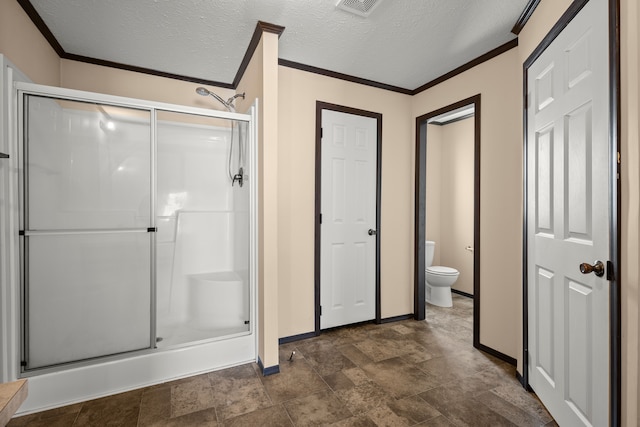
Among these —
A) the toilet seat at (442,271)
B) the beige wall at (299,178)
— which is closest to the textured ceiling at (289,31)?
the beige wall at (299,178)

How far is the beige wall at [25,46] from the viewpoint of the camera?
1766 mm

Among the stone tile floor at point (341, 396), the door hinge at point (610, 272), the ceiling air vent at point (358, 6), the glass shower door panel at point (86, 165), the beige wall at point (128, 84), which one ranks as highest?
the ceiling air vent at point (358, 6)

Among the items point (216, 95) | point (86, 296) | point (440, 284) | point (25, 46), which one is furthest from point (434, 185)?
point (25, 46)

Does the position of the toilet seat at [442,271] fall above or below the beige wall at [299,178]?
below

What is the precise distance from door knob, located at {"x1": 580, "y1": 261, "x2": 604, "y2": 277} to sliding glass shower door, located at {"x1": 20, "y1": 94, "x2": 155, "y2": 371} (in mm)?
2436

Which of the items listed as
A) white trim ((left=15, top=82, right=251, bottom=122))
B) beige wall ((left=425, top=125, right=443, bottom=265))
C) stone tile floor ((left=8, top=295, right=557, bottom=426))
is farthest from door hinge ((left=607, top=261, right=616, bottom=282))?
beige wall ((left=425, top=125, right=443, bottom=265))

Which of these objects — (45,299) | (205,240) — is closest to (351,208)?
(205,240)

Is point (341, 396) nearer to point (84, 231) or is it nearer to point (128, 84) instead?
point (84, 231)

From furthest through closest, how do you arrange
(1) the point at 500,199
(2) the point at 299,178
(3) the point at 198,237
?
1. (2) the point at 299,178
2. (3) the point at 198,237
3. (1) the point at 500,199

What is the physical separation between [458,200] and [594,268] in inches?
126

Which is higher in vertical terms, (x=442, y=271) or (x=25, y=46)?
(x=25, y=46)

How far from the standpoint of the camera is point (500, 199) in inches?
96.5

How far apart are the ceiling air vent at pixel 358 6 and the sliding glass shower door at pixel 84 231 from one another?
4.89 feet

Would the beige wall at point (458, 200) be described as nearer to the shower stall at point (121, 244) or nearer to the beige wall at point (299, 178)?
the beige wall at point (299, 178)
